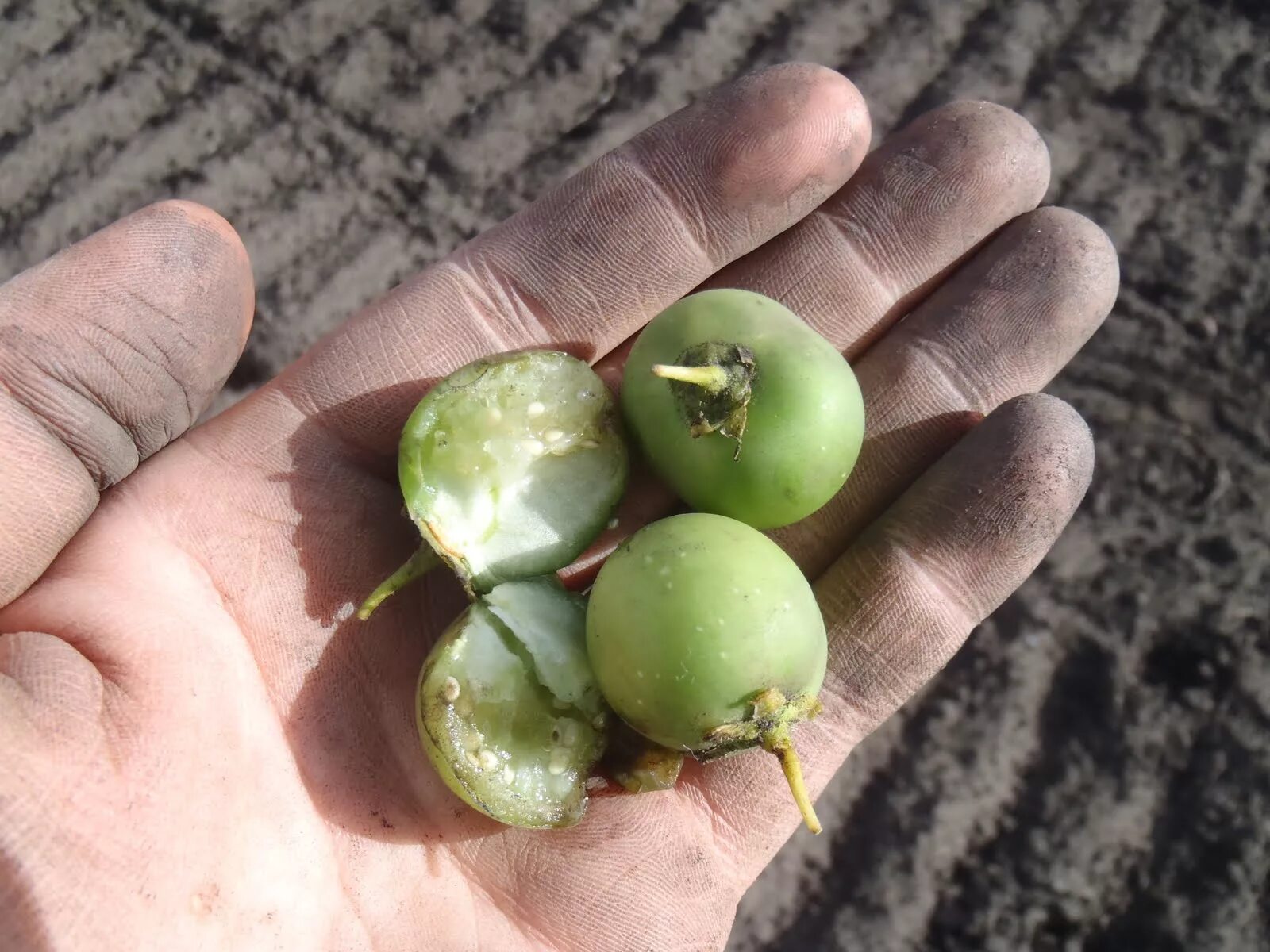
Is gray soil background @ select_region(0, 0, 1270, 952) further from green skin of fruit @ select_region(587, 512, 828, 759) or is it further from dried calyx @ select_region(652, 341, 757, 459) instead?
dried calyx @ select_region(652, 341, 757, 459)

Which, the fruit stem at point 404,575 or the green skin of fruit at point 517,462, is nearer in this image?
the fruit stem at point 404,575

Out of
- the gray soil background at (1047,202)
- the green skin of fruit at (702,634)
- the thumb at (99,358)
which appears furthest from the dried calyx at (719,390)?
the gray soil background at (1047,202)

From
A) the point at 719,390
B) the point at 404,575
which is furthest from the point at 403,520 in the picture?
the point at 719,390

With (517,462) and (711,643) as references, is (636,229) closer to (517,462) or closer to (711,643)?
(517,462)

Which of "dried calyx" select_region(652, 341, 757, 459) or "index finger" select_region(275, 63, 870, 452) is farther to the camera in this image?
"index finger" select_region(275, 63, 870, 452)

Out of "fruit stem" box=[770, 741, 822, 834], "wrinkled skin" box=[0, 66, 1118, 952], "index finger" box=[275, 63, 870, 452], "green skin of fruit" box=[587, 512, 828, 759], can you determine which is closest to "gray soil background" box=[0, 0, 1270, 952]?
"wrinkled skin" box=[0, 66, 1118, 952]

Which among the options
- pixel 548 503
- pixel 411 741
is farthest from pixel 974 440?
pixel 411 741

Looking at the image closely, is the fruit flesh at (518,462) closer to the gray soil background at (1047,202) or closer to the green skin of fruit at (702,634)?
the green skin of fruit at (702,634)
